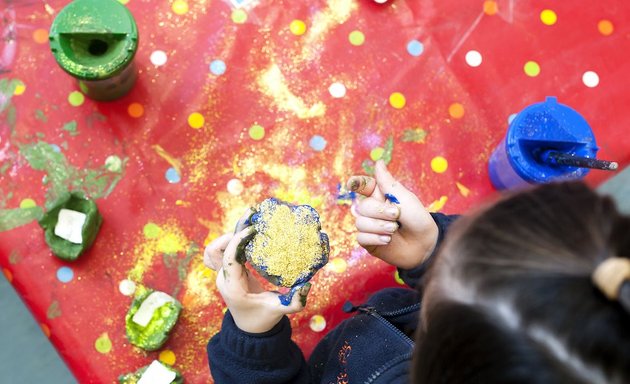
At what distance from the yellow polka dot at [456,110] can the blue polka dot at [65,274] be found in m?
0.71

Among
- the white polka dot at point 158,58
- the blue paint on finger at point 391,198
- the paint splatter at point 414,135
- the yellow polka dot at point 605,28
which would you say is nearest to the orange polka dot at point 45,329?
the white polka dot at point 158,58

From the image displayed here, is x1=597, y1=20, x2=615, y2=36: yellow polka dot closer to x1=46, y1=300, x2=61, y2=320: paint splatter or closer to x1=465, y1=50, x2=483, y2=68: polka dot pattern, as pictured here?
x1=465, y1=50, x2=483, y2=68: polka dot pattern

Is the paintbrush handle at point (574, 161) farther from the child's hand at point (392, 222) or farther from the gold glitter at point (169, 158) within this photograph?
the gold glitter at point (169, 158)

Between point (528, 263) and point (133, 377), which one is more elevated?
point (528, 263)

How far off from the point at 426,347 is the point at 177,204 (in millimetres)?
558

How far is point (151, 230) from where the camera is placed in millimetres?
928

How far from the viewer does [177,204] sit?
94 centimetres

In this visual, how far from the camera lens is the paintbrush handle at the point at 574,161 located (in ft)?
2.67

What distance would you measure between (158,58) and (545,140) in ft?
2.23

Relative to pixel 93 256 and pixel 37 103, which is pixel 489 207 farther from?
pixel 37 103

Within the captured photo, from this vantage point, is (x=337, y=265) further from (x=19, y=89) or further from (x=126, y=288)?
(x=19, y=89)

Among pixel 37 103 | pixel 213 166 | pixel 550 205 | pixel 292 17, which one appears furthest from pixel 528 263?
pixel 37 103

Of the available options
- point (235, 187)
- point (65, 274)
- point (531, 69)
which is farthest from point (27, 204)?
point (531, 69)

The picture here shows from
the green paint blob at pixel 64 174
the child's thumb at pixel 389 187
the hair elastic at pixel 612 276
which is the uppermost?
the hair elastic at pixel 612 276
